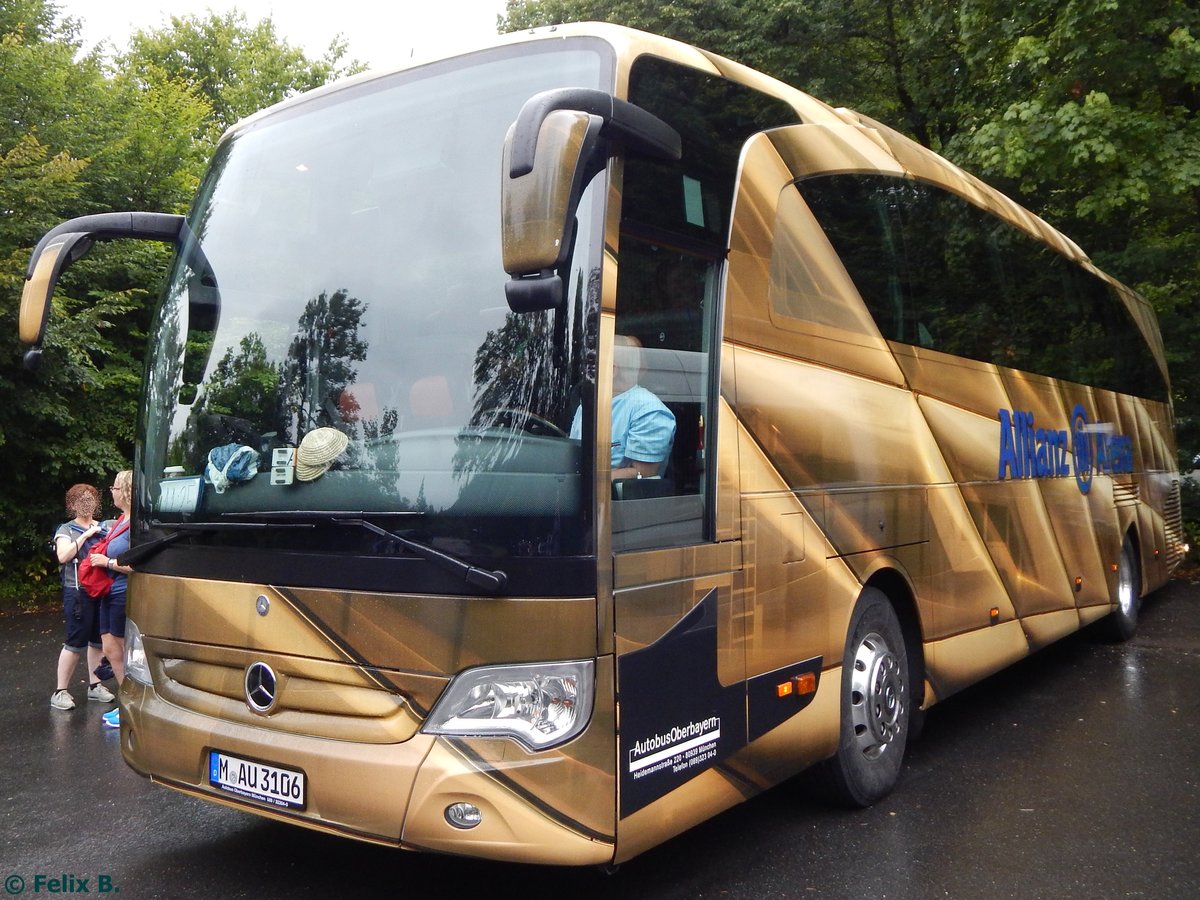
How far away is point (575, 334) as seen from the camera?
3627 mm

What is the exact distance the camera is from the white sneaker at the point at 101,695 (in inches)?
324

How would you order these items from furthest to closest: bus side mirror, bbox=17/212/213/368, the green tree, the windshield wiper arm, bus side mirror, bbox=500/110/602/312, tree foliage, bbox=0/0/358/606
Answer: the green tree
tree foliage, bbox=0/0/358/606
bus side mirror, bbox=17/212/213/368
the windshield wiper arm
bus side mirror, bbox=500/110/602/312

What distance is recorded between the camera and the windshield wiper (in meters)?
3.89

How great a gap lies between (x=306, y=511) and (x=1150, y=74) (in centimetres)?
1258

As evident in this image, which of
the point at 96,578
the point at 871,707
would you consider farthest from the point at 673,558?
the point at 96,578

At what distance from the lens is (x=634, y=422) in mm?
3898

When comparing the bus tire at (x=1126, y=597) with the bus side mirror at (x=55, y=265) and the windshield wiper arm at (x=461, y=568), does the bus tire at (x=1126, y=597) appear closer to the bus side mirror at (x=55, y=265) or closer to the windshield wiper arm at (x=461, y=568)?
the windshield wiper arm at (x=461, y=568)

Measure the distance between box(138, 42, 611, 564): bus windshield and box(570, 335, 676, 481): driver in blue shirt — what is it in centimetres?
23

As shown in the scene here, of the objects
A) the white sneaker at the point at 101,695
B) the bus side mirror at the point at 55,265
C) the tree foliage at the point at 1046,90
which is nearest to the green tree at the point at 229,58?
the tree foliage at the point at 1046,90

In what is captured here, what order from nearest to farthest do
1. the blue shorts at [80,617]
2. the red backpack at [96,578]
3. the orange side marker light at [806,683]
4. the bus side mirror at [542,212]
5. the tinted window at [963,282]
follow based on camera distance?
the bus side mirror at [542,212] → the orange side marker light at [806,683] → the tinted window at [963,282] → the red backpack at [96,578] → the blue shorts at [80,617]

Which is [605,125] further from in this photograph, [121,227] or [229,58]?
[229,58]

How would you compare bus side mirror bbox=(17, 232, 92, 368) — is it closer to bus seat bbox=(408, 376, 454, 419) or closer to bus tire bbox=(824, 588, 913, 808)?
bus seat bbox=(408, 376, 454, 419)

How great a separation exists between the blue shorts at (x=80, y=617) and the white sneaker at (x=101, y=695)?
0.53 metres

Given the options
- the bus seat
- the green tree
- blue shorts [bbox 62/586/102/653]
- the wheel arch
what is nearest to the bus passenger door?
the bus seat
